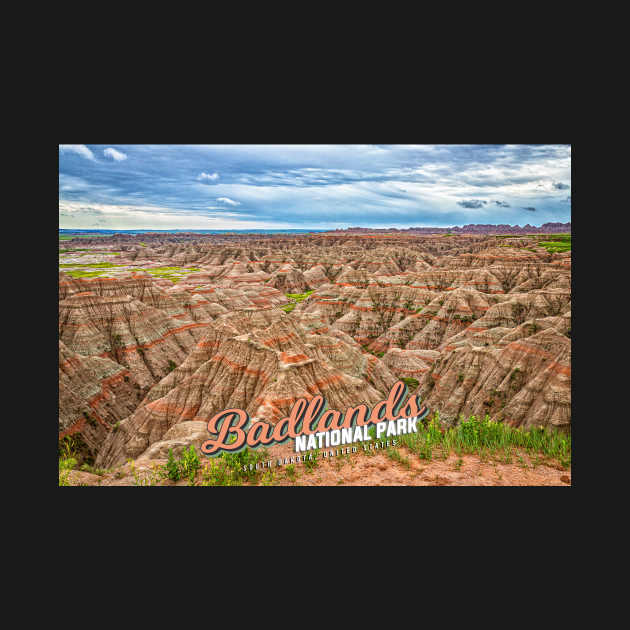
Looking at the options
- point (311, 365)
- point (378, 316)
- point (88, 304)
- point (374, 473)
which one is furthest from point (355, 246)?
point (374, 473)

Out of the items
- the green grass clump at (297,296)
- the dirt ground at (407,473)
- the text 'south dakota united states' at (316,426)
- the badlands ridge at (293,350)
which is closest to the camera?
the dirt ground at (407,473)

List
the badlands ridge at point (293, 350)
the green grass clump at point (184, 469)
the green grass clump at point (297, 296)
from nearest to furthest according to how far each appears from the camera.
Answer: the green grass clump at point (184, 469) < the badlands ridge at point (293, 350) < the green grass clump at point (297, 296)

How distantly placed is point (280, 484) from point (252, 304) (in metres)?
76.0

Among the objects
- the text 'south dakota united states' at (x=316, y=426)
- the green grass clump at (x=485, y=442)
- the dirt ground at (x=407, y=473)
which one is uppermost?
the text 'south dakota united states' at (x=316, y=426)

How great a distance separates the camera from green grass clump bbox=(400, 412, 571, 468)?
12.0 meters

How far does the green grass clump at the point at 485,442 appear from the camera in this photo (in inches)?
472

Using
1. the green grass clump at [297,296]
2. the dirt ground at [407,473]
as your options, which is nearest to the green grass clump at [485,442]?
the dirt ground at [407,473]

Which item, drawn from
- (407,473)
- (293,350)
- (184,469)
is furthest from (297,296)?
(407,473)

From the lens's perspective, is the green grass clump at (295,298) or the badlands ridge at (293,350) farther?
the green grass clump at (295,298)

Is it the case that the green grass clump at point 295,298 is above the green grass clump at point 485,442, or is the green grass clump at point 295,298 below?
above

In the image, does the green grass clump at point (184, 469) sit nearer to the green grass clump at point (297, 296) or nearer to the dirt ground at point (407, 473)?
the dirt ground at point (407, 473)

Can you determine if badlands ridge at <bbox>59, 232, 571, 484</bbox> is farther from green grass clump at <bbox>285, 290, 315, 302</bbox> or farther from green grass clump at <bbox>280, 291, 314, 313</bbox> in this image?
green grass clump at <bbox>285, 290, 315, 302</bbox>

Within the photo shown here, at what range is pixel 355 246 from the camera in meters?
178

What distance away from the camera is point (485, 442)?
12.4m
